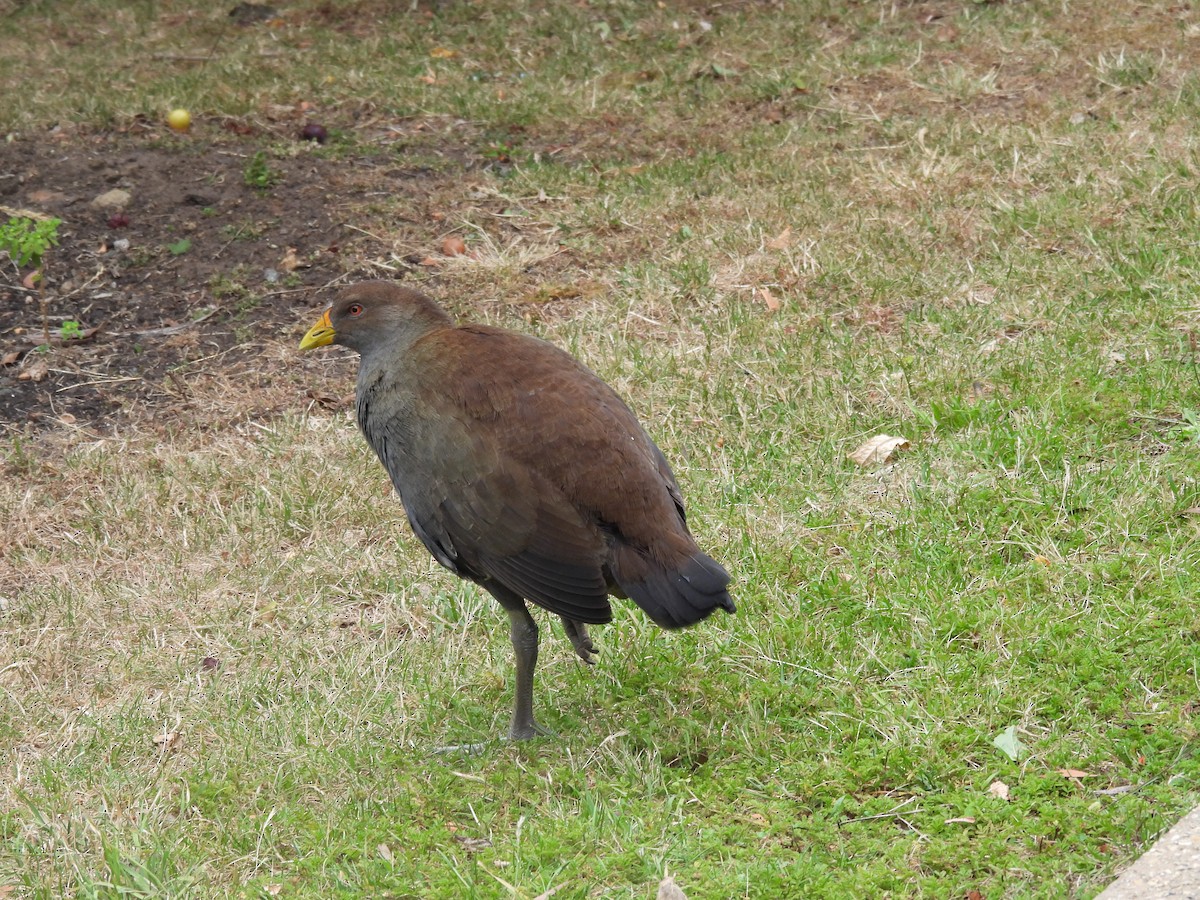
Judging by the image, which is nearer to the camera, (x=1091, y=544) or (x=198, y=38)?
(x=1091, y=544)

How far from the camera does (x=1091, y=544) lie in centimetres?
459

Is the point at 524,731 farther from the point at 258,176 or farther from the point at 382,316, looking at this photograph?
the point at 258,176

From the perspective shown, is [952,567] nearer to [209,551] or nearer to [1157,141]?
[209,551]

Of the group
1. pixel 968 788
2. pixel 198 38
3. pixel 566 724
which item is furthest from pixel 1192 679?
pixel 198 38

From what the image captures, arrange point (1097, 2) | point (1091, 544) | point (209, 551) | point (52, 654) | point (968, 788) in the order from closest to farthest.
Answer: point (968, 788), point (1091, 544), point (52, 654), point (209, 551), point (1097, 2)

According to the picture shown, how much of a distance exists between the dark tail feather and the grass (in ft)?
1.57

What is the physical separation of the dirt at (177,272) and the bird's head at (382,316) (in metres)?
2.05

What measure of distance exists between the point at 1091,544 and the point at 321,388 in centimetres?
381

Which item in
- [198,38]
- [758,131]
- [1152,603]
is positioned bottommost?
[198,38]

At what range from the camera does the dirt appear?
22.8 ft

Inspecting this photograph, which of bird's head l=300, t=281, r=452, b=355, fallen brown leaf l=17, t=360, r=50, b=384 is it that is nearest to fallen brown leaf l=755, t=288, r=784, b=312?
bird's head l=300, t=281, r=452, b=355

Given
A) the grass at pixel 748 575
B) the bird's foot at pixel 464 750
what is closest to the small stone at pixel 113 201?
the grass at pixel 748 575

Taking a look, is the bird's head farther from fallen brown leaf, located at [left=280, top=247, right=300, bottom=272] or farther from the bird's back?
fallen brown leaf, located at [left=280, top=247, right=300, bottom=272]

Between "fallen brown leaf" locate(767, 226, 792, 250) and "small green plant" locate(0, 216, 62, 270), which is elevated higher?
"fallen brown leaf" locate(767, 226, 792, 250)
